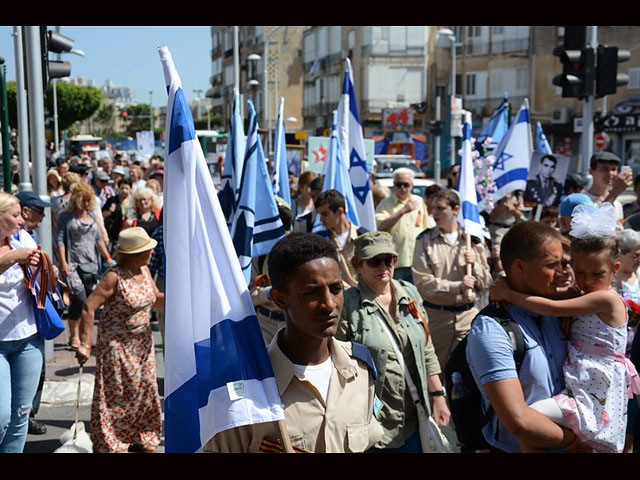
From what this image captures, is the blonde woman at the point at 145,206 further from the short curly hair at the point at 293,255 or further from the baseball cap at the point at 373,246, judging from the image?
the short curly hair at the point at 293,255

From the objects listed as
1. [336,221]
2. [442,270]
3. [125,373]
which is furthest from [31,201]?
[442,270]

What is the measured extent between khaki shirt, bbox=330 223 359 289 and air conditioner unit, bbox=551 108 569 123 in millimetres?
46268

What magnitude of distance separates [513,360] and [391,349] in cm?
130

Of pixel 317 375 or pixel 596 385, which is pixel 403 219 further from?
pixel 317 375

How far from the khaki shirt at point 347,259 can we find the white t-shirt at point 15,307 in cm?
214

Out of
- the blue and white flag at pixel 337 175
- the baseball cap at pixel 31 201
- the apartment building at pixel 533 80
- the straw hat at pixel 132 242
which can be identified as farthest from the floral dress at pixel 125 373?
the apartment building at pixel 533 80

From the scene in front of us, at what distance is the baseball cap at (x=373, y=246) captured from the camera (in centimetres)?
456

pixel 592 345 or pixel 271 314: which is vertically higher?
pixel 592 345

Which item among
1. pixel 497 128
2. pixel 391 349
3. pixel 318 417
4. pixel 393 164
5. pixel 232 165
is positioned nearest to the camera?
pixel 318 417

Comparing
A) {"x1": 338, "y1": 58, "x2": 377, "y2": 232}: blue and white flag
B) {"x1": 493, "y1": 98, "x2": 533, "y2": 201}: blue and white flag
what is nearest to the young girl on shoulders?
{"x1": 338, "y1": 58, "x2": 377, "y2": 232}: blue and white flag

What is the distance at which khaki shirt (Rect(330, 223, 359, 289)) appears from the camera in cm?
613

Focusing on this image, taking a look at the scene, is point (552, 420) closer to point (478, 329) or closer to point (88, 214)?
point (478, 329)

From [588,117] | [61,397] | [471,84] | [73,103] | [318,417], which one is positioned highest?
[471,84]

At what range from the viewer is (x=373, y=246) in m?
4.60
